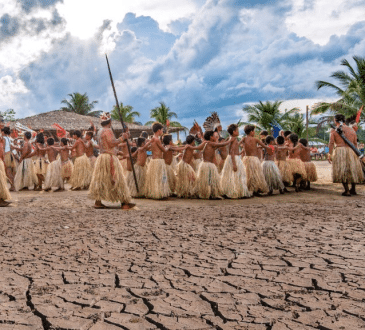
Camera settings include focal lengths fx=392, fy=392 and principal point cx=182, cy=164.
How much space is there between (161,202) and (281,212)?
254cm

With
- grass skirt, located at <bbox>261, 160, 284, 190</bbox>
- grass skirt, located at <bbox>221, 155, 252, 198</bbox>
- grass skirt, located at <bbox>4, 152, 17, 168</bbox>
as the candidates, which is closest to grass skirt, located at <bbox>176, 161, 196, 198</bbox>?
grass skirt, located at <bbox>221, 155, 252, 198</bbox>

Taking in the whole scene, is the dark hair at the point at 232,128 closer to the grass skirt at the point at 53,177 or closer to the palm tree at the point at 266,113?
the grass skirt at the point at 53,177

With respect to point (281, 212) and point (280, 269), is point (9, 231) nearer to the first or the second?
point (280, 269)

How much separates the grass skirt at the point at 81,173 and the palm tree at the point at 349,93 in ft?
36.1

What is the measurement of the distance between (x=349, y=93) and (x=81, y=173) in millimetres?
12366

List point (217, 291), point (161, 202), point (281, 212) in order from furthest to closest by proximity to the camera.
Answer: point (161, 202)
point (281, 212)
point (217, 291)

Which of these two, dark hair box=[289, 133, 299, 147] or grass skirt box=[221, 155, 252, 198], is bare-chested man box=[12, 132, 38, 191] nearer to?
grass skirt box=[221, 155, 252, 198]

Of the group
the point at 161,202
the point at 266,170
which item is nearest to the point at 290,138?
the point at 266,170

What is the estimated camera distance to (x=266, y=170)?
8289 millimetres

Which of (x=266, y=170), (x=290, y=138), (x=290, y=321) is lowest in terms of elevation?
(x=290, y=321)

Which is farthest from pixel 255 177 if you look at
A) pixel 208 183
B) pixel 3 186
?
pixel 3 186

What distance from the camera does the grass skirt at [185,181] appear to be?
7.89m

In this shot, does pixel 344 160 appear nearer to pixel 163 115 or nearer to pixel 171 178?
pixel 171 178

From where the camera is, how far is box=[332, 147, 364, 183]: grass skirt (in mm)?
7234
